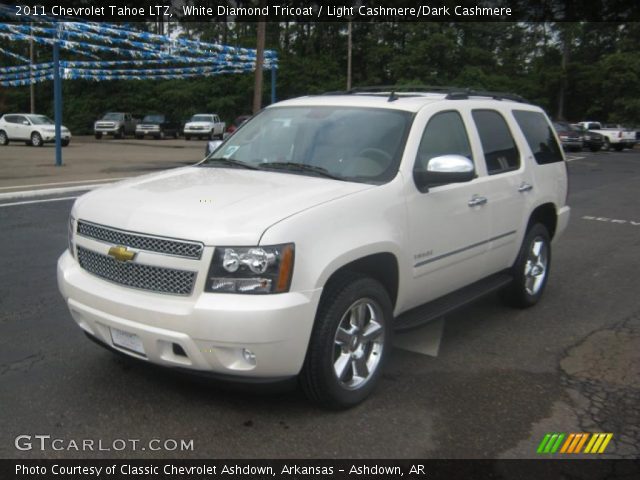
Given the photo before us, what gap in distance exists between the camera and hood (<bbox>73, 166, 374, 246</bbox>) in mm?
3373

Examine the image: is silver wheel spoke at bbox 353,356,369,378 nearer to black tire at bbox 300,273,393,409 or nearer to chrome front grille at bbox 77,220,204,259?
black tire at bbox 300,273,393,409

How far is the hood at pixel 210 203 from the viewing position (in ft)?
11.1

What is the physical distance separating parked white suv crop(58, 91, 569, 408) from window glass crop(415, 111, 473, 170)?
0.05 ft

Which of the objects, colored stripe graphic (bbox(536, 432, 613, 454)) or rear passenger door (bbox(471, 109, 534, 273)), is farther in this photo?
rear passenger door (bbox(471, 109, 534, 273))

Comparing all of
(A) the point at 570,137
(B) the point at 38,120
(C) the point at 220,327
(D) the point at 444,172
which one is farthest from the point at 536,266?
(B) the point at 38,120

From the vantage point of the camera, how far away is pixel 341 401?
12.2 feet

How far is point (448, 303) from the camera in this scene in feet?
15.3

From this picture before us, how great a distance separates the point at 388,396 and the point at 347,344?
486 millimetres

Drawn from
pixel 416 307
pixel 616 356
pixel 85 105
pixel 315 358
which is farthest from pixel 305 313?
pixel 85 105

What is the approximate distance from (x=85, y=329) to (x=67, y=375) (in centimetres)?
48

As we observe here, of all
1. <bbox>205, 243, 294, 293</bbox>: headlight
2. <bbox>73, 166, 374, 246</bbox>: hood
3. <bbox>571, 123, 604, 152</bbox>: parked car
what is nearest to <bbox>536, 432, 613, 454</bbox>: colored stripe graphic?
<bbox>205, 243, 294, 293</bbox>: headlight

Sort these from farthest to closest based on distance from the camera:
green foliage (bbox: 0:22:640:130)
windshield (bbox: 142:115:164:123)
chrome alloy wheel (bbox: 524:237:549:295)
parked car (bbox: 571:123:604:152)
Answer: green foliage (bbox: 0:22:640:130)
windshield (bbox: 142:115:164:123)
parked car (bbox: 571:123:604:152)
chrome alloy wheel (bbox: 524:237:549:295)

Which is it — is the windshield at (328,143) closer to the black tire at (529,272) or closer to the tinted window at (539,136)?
the tinted window at (539,136)

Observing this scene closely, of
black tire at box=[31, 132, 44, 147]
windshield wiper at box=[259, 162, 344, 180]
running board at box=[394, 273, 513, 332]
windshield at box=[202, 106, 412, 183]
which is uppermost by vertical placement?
windshield at box=[202, 106, 412, 183]
